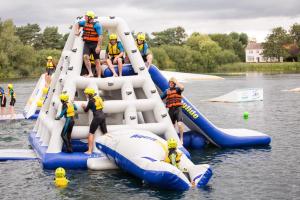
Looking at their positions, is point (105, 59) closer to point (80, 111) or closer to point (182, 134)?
point (80, 111)

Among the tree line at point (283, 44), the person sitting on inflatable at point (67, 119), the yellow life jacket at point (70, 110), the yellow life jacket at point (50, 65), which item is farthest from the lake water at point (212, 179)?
the tree line at point (283, 44)

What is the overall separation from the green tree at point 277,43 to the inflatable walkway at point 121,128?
461 feet

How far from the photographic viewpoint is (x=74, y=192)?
14211mm

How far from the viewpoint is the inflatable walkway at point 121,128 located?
567 inches

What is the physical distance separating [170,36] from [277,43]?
39.0 meters

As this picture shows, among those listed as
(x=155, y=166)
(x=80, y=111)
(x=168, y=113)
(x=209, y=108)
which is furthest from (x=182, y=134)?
(x=209, y=108)

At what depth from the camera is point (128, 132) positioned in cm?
1633

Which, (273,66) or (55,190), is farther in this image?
(273,66)

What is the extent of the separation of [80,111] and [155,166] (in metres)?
4.65

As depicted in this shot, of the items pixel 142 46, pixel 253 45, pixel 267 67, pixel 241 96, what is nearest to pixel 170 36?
pixel 253 45

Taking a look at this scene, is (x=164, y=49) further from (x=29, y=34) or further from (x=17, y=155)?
(x=17, y=155)

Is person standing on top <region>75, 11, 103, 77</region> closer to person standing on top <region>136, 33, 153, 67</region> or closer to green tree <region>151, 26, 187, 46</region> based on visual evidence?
person standing on top <region>136, 33, 153, 67</region>

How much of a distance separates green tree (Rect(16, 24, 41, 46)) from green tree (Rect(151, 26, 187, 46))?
3972cm

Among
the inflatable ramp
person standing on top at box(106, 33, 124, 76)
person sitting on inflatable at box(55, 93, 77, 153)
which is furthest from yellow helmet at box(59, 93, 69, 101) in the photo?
A: the inflatable ramp
